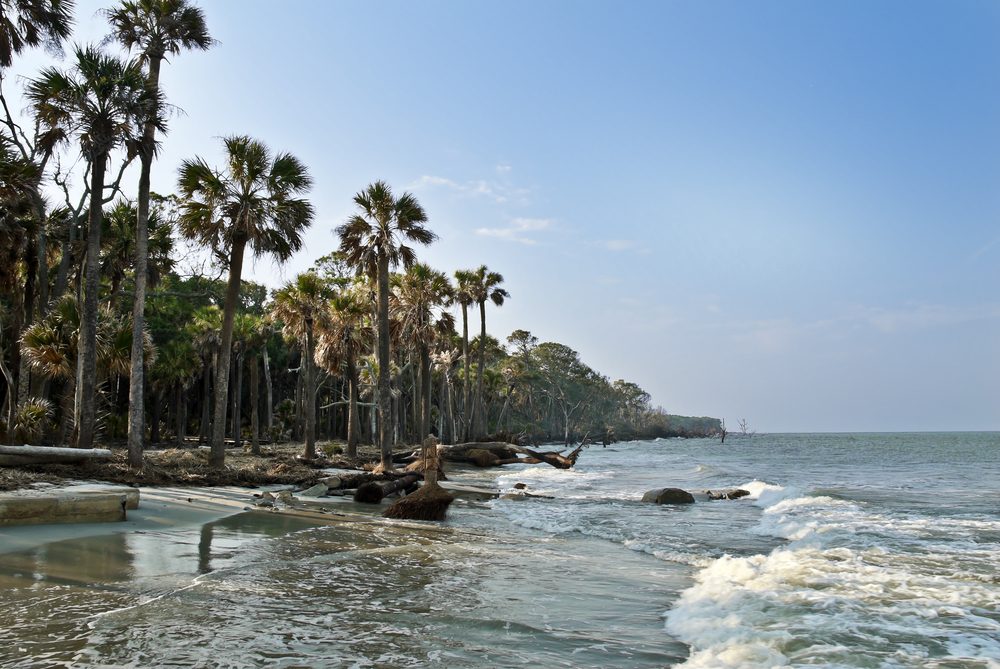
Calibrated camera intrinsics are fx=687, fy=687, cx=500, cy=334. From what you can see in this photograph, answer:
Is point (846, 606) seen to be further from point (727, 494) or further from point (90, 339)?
point (90, 339)

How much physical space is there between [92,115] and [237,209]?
4.36 m

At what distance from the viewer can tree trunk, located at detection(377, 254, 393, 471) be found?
25953 mm

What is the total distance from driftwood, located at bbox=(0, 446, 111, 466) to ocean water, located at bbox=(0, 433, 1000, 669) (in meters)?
5.10

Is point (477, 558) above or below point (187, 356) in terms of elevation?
below

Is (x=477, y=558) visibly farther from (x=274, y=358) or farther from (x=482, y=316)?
(x=274, y=358)

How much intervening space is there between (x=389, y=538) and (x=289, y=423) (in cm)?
4996

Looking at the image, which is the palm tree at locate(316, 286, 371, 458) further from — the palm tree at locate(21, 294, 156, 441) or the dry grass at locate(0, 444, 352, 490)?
the palm tree at locate(21, 294, 156, 441)

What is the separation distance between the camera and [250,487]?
18141 millimetres

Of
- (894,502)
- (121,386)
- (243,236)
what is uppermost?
(243,236)

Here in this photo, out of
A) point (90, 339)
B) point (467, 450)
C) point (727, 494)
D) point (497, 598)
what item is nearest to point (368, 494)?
point (90, 339)

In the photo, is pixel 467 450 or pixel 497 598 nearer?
pixel 497 598

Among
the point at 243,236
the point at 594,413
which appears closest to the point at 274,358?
the point at 243,236

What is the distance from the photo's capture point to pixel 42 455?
14.5 meters

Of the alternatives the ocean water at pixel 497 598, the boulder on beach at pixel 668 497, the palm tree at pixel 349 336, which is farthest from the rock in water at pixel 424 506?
the palm tree at pixel 349 336
